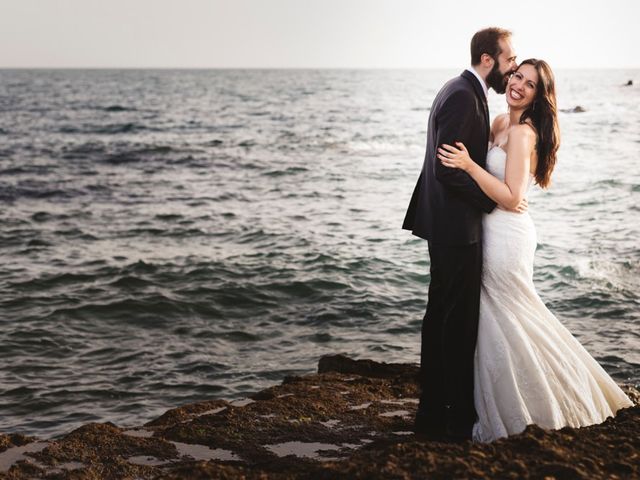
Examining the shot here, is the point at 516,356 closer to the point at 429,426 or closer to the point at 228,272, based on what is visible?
the point at 429,426

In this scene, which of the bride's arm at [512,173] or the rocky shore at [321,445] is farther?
the bride's arm at [512,173]

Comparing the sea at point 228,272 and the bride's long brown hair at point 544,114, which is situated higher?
the bride's long brown hair at point 544,114

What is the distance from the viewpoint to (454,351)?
525 centimetres

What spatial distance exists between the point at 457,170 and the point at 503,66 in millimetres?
774

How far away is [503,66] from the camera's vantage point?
5.11 meters

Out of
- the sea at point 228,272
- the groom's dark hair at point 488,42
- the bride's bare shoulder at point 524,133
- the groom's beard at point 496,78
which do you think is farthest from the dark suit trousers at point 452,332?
the sea at point 228,272

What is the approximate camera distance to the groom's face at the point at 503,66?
5.07 m

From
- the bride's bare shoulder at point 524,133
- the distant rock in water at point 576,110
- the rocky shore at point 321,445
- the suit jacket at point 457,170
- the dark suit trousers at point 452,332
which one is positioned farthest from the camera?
the distant rock in water at point 576,110

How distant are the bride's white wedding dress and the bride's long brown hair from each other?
25 centimetres

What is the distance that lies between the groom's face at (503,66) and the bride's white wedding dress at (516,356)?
42 centimetres

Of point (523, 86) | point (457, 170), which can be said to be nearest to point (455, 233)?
point (457, 170)

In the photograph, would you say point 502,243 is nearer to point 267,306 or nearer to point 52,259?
point 267,306

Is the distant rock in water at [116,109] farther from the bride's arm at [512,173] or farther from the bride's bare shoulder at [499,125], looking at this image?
the bride's arm at [512,173]

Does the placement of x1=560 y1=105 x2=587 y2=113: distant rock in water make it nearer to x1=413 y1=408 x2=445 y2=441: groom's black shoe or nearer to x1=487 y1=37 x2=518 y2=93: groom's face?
x1=487 y1=37 x2=518 y2=93: groom's face
